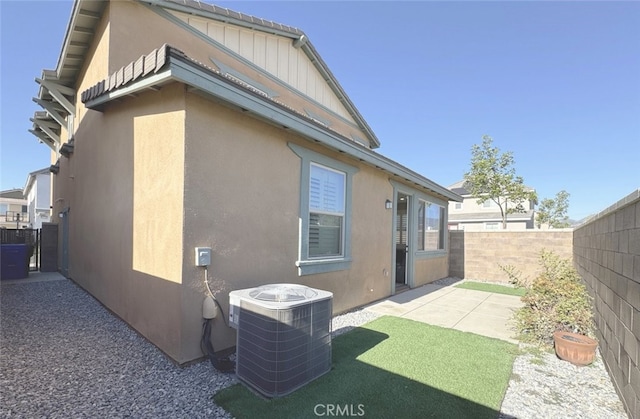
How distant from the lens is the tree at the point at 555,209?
1133 inches

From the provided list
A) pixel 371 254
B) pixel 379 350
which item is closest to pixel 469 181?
pixel 371 254

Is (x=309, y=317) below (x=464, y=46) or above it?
below

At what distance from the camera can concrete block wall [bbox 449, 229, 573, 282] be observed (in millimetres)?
10453

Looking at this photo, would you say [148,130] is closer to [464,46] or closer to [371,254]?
[371,254]

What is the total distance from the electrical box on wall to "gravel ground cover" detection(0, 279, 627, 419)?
1236 mm

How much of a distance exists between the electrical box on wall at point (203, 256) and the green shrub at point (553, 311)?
519 centimetres

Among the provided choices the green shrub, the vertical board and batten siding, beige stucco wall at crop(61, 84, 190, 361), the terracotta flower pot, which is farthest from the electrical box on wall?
the vertical board and batten siding

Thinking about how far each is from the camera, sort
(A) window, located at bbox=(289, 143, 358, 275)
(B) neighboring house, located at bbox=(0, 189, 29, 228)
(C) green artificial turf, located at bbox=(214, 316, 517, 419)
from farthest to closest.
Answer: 1. (B) neighboring house, located at bbox=(0, 189, 29, 228)
2. (A) window, located at bbox=(289, 143, 358, 275)
3. (C) green artificial turf, located at bbox=(214, 316, 517, 419)

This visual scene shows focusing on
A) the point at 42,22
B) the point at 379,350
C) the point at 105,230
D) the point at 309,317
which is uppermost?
the point at 42,22

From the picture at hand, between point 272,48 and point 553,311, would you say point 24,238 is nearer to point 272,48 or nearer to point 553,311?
point 272,48

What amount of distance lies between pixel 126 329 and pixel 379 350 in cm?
389

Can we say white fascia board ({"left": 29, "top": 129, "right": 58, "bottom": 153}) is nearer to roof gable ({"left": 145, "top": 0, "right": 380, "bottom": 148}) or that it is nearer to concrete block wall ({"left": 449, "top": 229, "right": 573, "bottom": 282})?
roof gable ({"left": 145, "top": 0, "right": 380, "bottom": 148})

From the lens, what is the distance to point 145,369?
11.3ft

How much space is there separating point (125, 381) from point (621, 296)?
5.46 m
